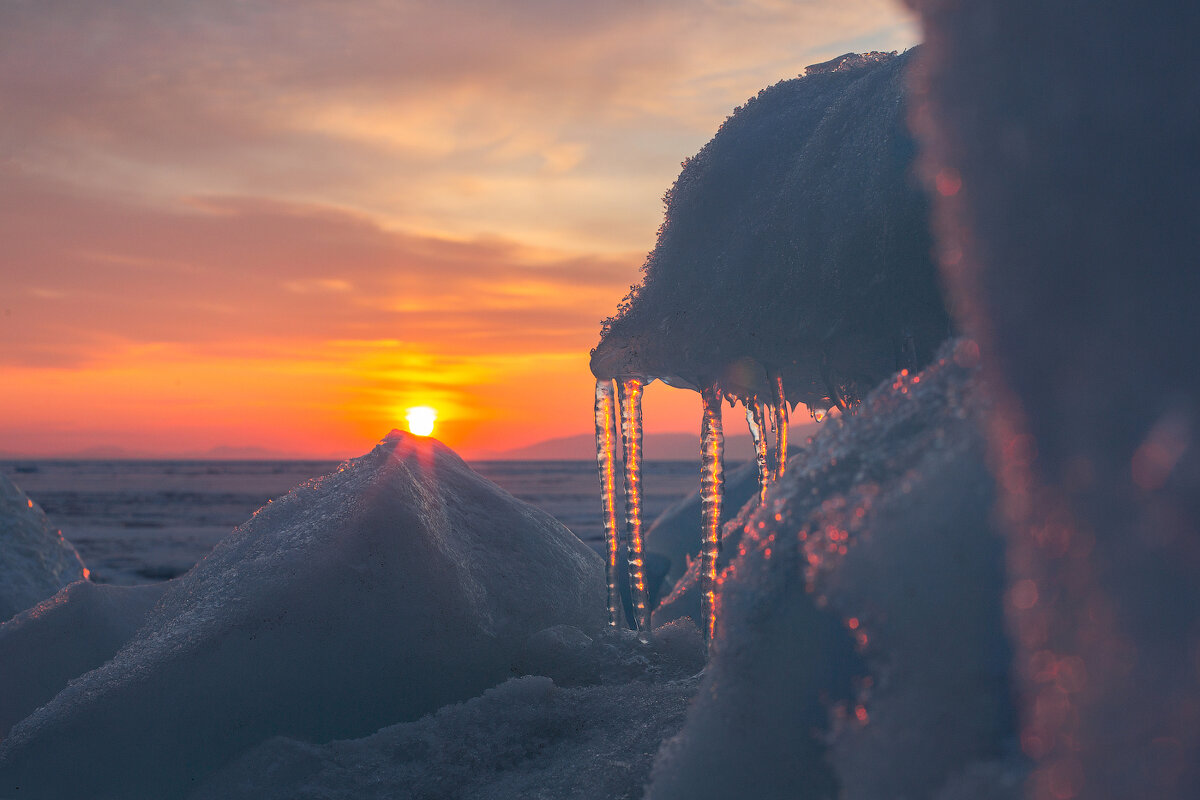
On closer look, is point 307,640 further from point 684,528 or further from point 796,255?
point 684,528

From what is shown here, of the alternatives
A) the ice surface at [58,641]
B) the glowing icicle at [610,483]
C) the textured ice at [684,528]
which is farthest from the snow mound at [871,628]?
the textured ice at [684,528]

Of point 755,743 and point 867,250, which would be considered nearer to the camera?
point 755,743

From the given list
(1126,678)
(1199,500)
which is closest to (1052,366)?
(1199,500)

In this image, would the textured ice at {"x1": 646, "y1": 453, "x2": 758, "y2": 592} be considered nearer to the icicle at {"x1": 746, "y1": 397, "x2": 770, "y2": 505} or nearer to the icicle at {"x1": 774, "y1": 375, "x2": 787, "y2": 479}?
the icicle at {"x1": 746, "y1": 397, "x2": 770, "y2": 505}

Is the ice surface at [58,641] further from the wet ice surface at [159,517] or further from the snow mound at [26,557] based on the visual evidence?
the wet ice surface at [159,517]

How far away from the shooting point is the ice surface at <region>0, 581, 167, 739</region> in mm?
3297

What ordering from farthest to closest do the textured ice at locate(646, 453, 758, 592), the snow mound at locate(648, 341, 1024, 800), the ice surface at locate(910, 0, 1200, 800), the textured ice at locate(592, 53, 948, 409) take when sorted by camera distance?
1. the textured ice at locate(646, 453, 758, 592)
2. the textured ice at locate(592, 53, 948, 409)
3. the snow mound at locate(648, 341, 1024, 800)
4. the ice surface at locate(910, 0, 1200, 800)

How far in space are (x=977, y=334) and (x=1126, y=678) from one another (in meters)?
0.41

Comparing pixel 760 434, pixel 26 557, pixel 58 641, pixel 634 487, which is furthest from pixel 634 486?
pixel 26 557

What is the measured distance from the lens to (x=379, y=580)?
2.92m

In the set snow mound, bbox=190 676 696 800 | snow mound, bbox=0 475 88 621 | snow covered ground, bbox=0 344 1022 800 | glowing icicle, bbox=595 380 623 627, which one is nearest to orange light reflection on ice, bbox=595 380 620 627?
glowing icicle, bbox=595 380 623 627

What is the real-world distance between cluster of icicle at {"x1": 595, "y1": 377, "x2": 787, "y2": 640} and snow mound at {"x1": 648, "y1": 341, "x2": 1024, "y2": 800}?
175cm

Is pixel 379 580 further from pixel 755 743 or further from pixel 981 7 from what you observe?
pixel 981 7

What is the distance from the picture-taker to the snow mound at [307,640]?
2.53 metres
